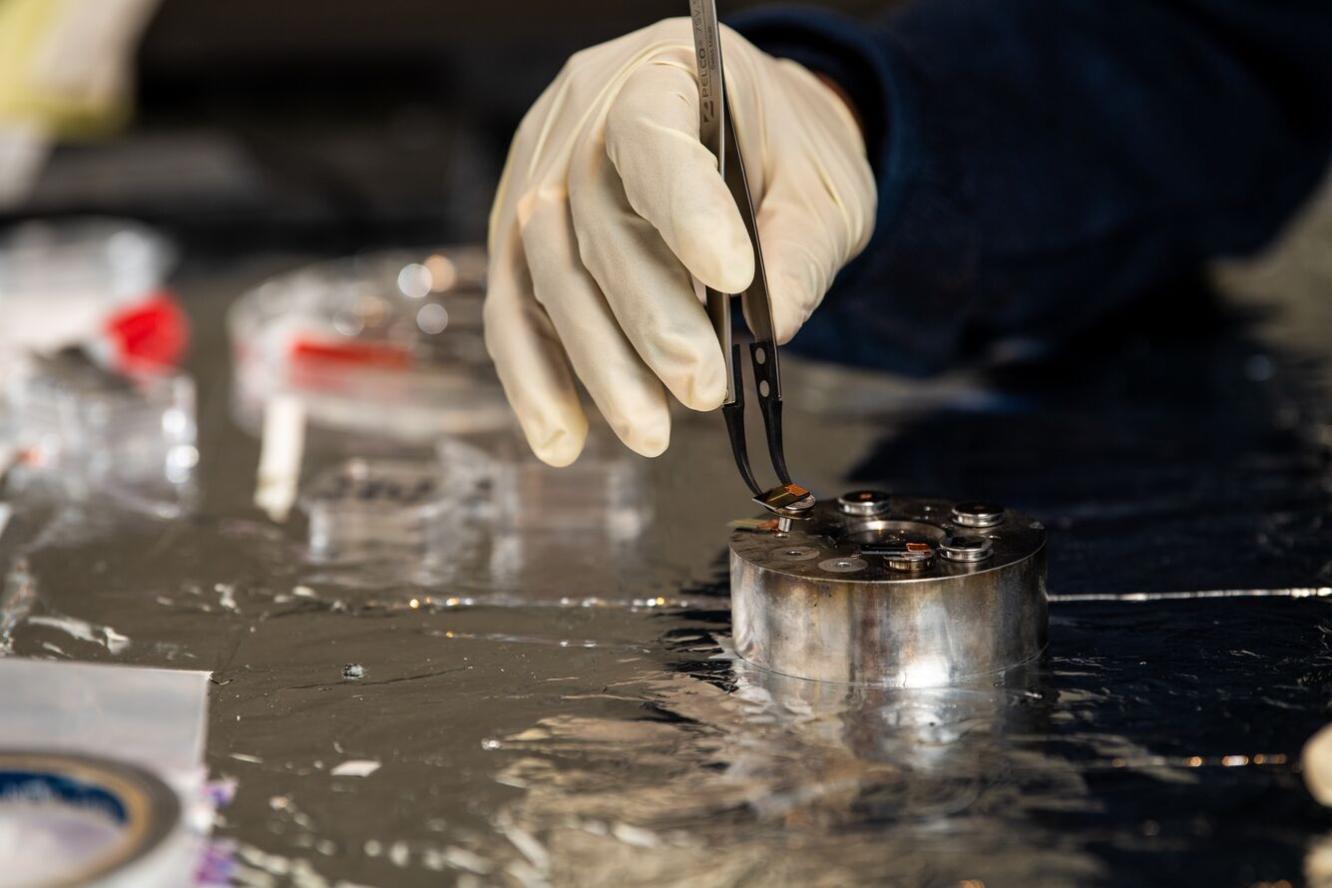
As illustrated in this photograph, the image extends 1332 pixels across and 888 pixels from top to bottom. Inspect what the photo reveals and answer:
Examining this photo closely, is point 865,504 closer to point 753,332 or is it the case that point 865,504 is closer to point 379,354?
point 753,332

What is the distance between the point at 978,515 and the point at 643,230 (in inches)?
9.5

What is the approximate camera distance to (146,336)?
1.50m

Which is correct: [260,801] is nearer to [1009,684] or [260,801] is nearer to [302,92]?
[1009,684]

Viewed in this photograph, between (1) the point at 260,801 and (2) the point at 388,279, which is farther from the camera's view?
(2) the point at 388,279

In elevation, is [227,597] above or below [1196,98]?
below

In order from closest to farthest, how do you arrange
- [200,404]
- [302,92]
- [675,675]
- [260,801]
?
[260,801], [675,675], [200,404], [302,92]

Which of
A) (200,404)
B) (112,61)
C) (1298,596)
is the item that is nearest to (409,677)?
(1298,596)

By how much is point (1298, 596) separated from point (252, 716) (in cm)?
55

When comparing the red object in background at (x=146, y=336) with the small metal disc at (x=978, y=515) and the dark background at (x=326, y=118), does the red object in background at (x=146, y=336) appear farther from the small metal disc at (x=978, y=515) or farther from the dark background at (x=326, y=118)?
the small metal disc at (x=978, y=515)

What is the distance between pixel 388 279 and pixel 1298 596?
1094 millimetres

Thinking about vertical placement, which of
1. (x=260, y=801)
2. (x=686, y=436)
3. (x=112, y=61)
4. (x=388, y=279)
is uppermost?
(x=112, y=61)

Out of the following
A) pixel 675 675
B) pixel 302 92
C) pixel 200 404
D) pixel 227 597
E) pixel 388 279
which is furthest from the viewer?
pixel 302 92

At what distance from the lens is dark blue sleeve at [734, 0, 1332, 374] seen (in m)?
1.13

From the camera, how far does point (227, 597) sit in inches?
33.2
